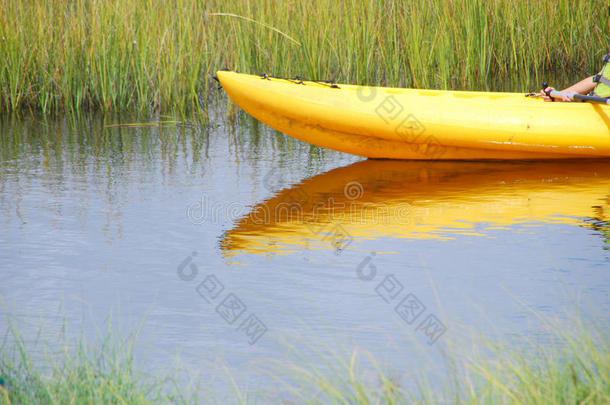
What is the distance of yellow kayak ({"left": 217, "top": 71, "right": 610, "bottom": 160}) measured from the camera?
6.98m

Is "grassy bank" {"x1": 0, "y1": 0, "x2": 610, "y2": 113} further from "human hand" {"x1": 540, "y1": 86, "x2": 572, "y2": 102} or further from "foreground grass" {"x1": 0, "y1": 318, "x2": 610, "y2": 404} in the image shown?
"foreground grass" {"x1": 0, "y1": 318, "x2": 610, "y2": 404}

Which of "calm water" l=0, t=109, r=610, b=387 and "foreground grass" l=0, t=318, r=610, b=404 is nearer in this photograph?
"foreground grass" l=0, t=318, r=610, b=404

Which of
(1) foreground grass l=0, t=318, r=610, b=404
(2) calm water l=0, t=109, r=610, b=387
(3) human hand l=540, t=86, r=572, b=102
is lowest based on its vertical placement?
(2) calm water l=0, t=109, r=610, b=387

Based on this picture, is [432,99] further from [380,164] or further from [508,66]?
[508,66]

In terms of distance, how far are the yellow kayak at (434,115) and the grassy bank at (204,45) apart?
150 centimetres

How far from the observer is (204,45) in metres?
8.83

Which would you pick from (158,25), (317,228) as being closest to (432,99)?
(317,228)

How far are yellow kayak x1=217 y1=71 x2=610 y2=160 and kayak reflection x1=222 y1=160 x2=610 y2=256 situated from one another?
0.26m

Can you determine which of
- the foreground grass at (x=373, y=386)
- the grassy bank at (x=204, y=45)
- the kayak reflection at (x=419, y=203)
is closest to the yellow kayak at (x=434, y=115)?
the kayak reflection at (x=419, y=203)

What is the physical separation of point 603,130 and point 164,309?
4.30 meters

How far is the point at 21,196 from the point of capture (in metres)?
6.21

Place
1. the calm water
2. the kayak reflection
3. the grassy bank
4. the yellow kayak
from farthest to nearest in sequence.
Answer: the grassy bank → the yellow kayak → the kayak reflection → the calm water

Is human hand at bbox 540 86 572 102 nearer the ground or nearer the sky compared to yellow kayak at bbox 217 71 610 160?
nearer the sky

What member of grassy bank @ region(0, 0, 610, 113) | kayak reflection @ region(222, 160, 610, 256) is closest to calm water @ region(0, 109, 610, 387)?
kayak reflection @ region(222, 160, 610, 256)
